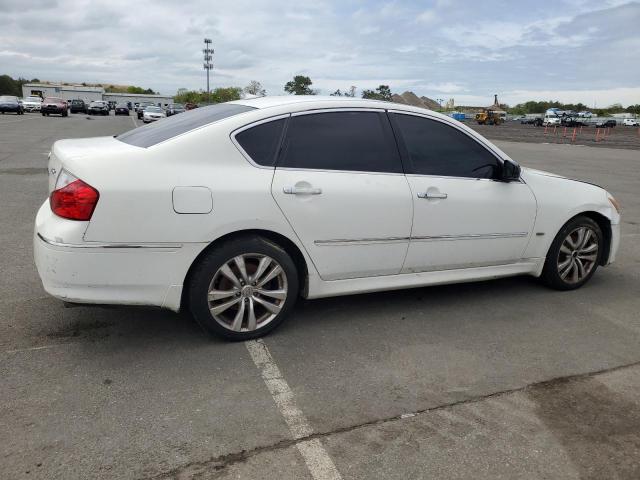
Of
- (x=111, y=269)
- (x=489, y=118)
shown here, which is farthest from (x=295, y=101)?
(x=489, y=118)

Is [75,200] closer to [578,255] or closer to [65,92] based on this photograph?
[578,255]

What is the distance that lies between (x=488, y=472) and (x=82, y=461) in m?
1.84

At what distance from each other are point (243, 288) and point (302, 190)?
29.6 inches

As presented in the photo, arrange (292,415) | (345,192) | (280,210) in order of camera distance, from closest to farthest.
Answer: (292,415)
(280,210)
(345,192)

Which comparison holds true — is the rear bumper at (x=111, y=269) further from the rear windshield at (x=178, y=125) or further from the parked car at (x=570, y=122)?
the parked car at (x=570, y=122)

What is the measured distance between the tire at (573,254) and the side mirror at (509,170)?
81cm

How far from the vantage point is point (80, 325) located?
3895mm

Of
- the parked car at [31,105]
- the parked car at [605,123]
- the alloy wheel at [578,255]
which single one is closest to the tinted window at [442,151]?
the alloy wheel at [578,255]

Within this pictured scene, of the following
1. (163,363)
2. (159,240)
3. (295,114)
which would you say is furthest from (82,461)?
(295,114)

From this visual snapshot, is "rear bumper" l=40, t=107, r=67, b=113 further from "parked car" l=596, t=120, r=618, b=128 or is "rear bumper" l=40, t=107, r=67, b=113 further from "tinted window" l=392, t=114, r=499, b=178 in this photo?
"parked car" l=596, t=120, r=618, b=128

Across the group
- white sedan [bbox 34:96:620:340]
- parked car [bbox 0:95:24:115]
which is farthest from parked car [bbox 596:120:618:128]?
white sedan [bbox 34:96:620:340]

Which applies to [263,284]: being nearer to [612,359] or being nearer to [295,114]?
[295,114]

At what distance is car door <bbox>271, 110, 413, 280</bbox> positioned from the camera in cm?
368

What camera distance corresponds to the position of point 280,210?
141 inches
